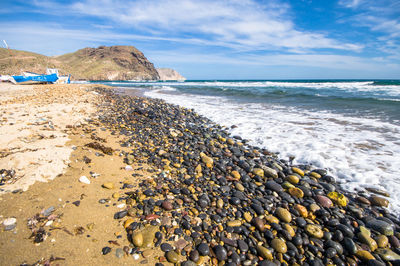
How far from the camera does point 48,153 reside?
329 cm

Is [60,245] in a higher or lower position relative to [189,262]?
higher

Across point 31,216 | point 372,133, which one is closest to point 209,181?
point 31,216

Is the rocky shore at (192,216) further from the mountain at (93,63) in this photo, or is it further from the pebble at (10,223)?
the mountain at (93,63)

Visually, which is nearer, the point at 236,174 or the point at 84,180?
the point at 84,180

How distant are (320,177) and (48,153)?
5.30 metres

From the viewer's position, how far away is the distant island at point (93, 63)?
75.9 metres

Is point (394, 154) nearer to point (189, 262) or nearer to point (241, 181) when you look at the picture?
point (241, 181)

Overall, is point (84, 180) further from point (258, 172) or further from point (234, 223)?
point (258, 172)

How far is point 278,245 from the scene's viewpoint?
209 centimetres

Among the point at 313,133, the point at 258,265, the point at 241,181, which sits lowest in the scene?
the point at 258,265

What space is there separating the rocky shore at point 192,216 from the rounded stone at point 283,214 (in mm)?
20

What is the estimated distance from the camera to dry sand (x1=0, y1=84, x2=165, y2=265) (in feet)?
5.89

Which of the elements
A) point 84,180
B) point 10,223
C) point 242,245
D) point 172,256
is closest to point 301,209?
point 242,245

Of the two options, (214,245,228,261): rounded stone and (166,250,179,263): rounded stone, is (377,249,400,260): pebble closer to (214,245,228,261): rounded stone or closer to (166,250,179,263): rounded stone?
(214,245,228,261): rounded stone
